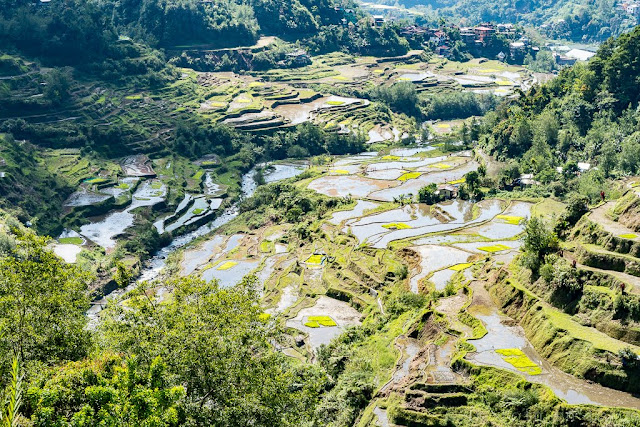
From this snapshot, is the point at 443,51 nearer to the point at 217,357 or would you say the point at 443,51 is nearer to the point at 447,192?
the point at 447,192

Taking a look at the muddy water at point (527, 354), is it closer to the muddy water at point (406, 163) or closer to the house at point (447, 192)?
the house at point (447, 192)

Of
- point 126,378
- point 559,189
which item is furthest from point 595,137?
point 126,378

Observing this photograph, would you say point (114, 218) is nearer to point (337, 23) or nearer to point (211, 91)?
point (211, 91)

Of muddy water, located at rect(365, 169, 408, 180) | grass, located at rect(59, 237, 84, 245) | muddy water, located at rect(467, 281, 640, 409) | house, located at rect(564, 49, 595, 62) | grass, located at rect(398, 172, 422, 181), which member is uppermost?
muddy water, located at rect(467, 281, 640, 409)

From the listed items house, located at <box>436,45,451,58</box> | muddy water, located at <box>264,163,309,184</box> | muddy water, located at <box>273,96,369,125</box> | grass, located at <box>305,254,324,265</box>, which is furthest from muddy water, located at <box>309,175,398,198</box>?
house, located at <box>436,45,451,58</box>

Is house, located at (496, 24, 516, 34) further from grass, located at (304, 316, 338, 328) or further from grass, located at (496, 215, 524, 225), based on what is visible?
grass, located at (304, 316, 338, 328)

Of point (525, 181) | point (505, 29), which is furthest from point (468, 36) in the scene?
point (525, 181)
